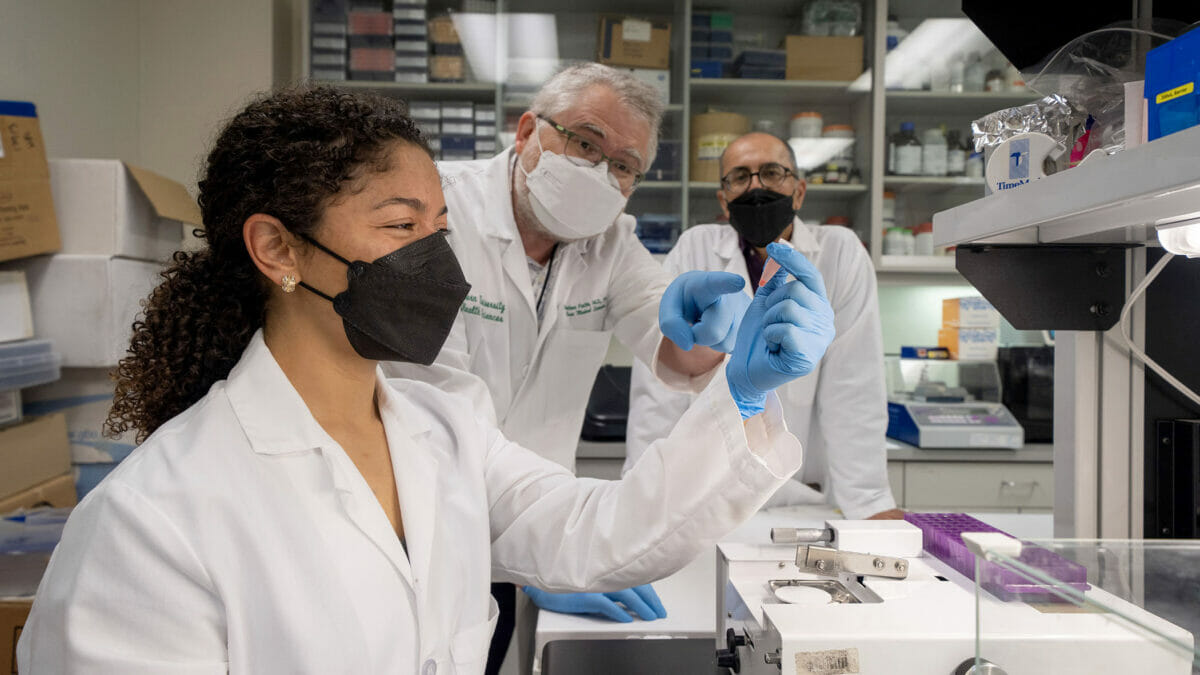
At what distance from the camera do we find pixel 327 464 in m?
0.93

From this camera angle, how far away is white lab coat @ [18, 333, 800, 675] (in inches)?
30.6

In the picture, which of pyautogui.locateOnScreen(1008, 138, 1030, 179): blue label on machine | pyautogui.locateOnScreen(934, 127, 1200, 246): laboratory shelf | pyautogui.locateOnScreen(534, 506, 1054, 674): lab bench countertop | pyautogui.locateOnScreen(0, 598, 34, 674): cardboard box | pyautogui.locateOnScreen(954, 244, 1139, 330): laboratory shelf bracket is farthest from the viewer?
pyautogui.locateOnScreen(0, 598, 34, 674): cardboard box

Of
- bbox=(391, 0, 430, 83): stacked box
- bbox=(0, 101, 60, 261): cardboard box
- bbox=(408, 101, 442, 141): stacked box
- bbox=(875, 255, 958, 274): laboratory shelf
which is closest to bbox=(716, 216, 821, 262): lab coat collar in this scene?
bbox=(875, 255, 958, 274): laboratory shelf

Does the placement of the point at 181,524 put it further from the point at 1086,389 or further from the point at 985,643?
the point at 1086,389

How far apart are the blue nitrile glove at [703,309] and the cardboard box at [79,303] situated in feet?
5.20

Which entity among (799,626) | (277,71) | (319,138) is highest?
(277,71)

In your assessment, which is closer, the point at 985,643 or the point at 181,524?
the point at 985,643

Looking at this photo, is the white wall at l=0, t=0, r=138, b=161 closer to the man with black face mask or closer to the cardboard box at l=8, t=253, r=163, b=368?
the cardboard box at l=8, t=253, r=163, b=368

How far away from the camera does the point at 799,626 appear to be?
0.74 meters

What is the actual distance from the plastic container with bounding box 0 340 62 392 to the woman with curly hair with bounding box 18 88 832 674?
1070mm

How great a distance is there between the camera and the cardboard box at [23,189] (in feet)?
6.36

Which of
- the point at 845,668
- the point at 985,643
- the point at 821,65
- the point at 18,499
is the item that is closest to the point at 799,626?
the point at 845,668

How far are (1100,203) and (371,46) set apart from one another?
2.98 m

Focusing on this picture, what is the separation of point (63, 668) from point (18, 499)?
1422mm
